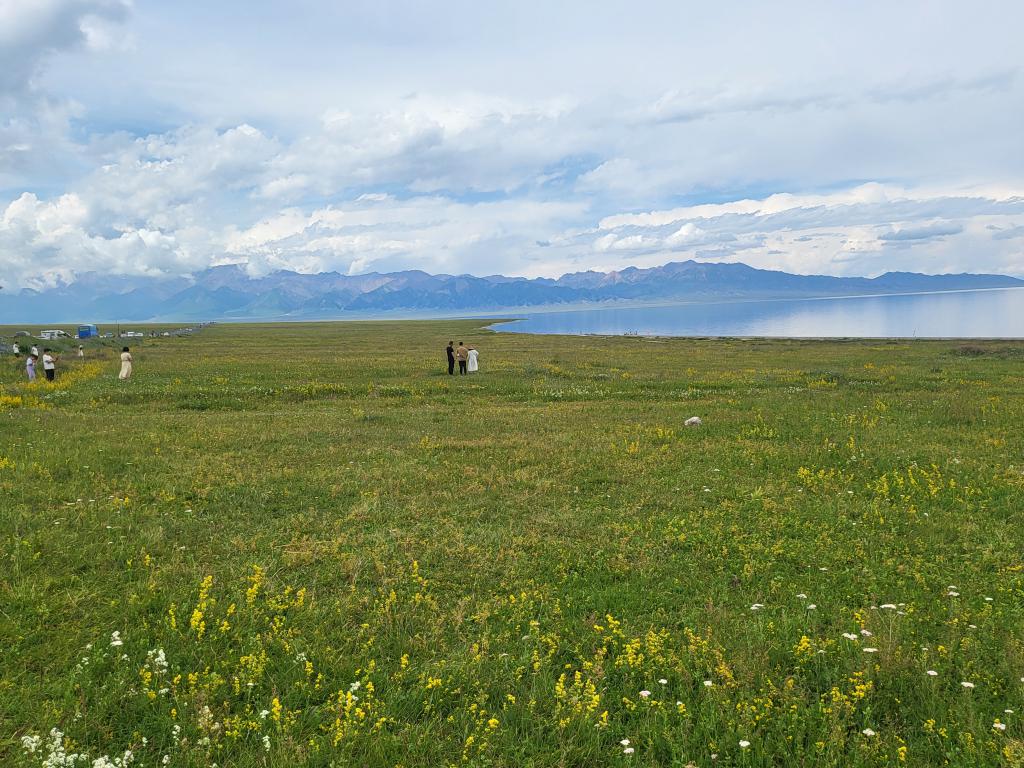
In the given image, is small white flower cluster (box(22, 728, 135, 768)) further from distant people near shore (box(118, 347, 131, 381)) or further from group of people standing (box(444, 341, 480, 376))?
distant people near shore (box(118, 347, 131, 381))

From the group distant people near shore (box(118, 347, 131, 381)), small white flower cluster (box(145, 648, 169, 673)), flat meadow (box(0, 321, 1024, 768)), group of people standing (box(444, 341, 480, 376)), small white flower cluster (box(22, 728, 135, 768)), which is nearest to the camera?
small white flower cluster (box(22, 728, 135, 768))

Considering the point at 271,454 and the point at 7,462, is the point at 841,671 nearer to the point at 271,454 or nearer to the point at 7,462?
the point at 271,454

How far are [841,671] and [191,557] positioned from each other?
9.58 meters

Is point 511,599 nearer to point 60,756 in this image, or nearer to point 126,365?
point 60,756

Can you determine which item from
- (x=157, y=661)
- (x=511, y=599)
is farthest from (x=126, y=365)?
(x=511, y=599)

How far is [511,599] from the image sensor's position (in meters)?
8.30

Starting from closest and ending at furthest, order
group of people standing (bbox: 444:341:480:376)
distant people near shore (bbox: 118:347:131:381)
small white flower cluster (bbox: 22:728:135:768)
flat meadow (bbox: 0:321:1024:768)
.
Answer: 1. small white flower cluster (bbox: 22:728:135:768)
2. flat meadow (bbox: 0:321:1024:768)
3. distant people near shore (bbox: 118:347:131:381)
4. group of people standing (bbox: 444:341:480:376)

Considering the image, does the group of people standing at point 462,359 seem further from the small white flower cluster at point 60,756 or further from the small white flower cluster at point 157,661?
the small white flower cluster at point 60,756

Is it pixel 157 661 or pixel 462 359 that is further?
pixel 462 359

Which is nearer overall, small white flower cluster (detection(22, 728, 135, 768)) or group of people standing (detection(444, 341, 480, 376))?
small white flower cluster (detection(22, 728, 135, 768))

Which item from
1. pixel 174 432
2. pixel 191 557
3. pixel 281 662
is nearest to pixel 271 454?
pixel 174 432

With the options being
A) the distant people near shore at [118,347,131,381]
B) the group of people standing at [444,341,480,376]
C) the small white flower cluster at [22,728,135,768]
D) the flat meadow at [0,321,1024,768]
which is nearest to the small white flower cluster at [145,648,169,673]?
the flat meadow at [0,321,1024,768]

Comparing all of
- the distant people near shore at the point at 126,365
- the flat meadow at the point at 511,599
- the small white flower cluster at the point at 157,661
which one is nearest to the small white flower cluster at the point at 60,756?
the flat meadow at the point at 511,599

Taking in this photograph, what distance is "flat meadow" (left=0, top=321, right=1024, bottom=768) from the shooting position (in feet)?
18.7
